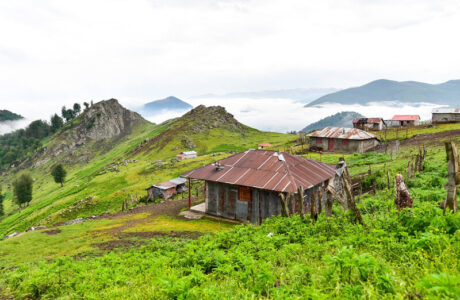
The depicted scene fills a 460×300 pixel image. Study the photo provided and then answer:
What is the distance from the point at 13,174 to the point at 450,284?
204 m

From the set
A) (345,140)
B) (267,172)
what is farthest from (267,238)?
(345,140)

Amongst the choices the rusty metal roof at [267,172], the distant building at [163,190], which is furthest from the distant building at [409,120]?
the rusty metal roof at [267,172]

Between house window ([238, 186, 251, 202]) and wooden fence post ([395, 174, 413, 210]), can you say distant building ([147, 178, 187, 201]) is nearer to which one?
house window ([238, 186, 251, 202])

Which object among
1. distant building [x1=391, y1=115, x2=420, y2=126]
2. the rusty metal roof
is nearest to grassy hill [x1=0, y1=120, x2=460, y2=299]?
the rusty metal roof

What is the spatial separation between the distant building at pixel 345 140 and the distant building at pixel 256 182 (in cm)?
3423

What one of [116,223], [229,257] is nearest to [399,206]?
[229,257]

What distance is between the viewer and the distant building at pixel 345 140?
5616 cm

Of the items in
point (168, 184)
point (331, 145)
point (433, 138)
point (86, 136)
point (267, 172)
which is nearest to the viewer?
point (267, 172)

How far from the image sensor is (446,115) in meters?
77.4

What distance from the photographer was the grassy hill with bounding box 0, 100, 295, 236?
51.9 meters

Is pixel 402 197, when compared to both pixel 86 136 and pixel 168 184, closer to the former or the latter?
pixel 168 184

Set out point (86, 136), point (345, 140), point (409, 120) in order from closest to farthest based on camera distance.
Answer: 1. point (345, 140)
2. point (409, 120)
3. point (86, 136)

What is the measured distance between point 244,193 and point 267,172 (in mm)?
2779

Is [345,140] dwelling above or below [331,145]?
above
